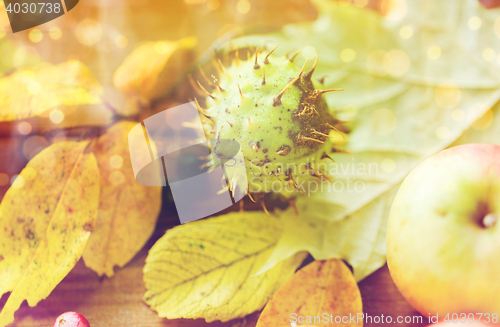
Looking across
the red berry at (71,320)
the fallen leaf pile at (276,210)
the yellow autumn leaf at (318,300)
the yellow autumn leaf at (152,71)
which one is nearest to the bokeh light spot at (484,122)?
the fallen leaf pile at (276,210)

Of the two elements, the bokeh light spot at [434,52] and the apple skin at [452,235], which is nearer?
the apple skin at [452,235]

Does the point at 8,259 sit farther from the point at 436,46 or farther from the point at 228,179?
the point at 436,46

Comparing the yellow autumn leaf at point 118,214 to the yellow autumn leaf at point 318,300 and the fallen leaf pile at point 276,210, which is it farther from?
the yellow autumn leaf at point 318,300

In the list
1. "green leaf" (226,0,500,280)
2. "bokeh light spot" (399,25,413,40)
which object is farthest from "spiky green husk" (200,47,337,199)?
"bokeh light spot" (399,25,413,40)

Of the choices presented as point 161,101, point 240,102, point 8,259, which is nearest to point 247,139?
point 240,102

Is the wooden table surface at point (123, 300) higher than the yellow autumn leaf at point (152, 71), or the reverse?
the yellow autumn leaf at point (152, 71)

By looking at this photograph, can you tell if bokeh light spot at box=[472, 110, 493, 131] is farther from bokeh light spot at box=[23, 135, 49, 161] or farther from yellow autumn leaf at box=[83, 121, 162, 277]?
bokeh light spot at box=[23, 135, 49, 161]
